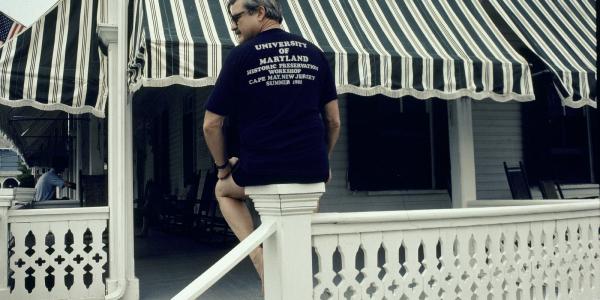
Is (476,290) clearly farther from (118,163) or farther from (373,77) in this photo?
(118,163)

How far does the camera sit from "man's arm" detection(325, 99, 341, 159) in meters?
2.96

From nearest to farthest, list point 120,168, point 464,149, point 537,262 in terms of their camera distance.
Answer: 1. point 537,262
2. point 120,168
3. point 464,149

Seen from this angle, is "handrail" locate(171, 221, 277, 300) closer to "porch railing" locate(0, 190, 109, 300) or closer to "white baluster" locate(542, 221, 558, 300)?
"white baluster" locate(542, 221, 558, 300)

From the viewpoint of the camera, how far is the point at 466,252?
337 centimetres

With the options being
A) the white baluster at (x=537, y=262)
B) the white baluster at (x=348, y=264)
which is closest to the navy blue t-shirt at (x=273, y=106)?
the white baluster at (x=348, y=264)

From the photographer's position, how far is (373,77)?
548cm

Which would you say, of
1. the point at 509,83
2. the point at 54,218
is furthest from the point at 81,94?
the point at 509,83

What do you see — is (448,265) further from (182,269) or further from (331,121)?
(182,269)

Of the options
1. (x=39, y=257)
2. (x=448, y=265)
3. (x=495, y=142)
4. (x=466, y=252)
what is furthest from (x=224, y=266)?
(x=495, y=142)

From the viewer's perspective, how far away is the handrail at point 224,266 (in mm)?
2467

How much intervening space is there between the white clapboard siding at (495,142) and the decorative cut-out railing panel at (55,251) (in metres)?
5.69

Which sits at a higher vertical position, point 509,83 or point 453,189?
point 509,83

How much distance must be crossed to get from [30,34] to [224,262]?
14.7 ft

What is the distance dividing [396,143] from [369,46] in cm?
287
